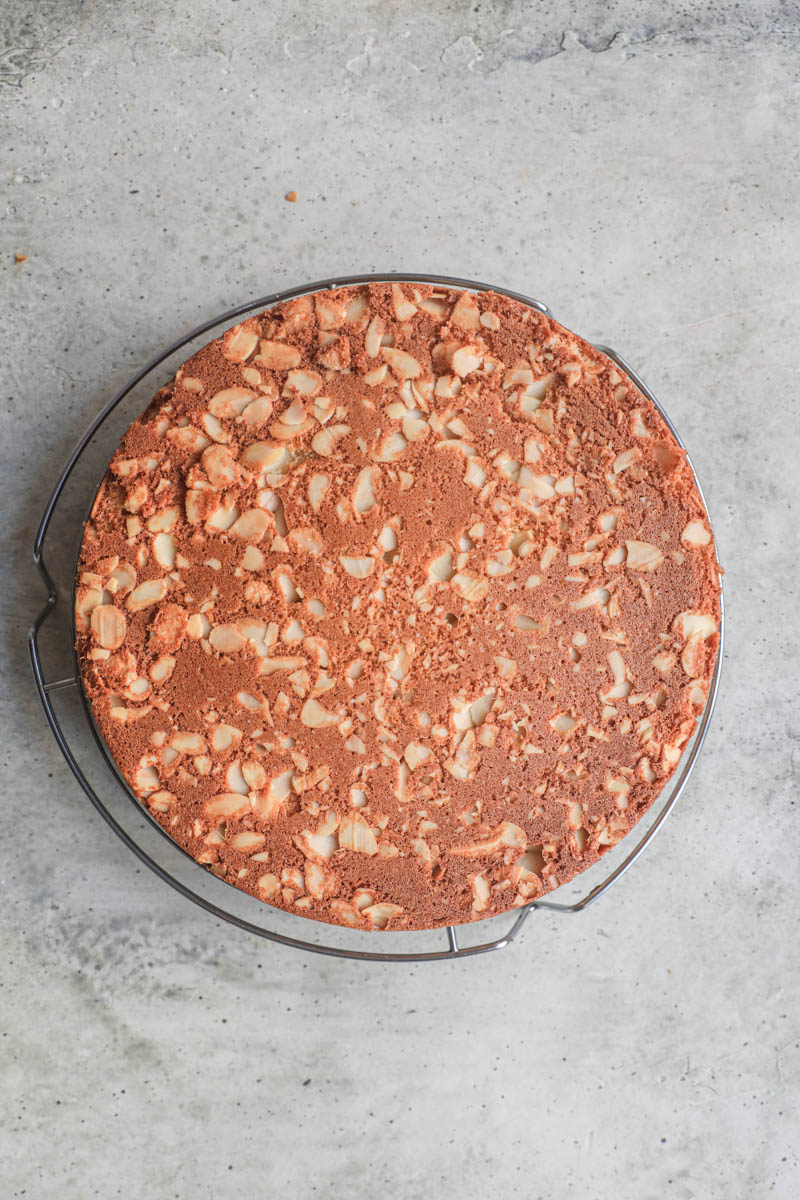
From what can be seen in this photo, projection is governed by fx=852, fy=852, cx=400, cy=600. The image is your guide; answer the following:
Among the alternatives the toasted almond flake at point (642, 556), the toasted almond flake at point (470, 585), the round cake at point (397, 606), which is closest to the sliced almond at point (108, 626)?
the round cake at point (397, 606)

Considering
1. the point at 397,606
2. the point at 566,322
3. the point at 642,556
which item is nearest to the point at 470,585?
the point at 397,606

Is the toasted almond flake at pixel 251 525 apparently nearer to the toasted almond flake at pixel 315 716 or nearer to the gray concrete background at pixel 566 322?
the toasted almond flake at pixel 315 716

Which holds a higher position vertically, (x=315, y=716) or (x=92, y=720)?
(x=315, y=716)

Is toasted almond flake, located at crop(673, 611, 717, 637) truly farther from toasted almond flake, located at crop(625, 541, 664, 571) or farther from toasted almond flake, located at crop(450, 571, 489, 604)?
toasted almond flake, located at crop(450, 571, 489, 604)

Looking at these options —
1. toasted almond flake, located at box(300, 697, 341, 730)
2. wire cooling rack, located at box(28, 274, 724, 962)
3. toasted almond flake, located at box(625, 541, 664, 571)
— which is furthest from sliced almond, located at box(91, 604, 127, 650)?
toasted almond flake, located at box(625, 541, 664, 571)

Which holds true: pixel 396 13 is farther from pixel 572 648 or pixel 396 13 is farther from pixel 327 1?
pixel 572 648

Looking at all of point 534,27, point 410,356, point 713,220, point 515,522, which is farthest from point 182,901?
point 534,27

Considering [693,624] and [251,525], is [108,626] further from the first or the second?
[693,624]

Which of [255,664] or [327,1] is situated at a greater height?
[327,1]
